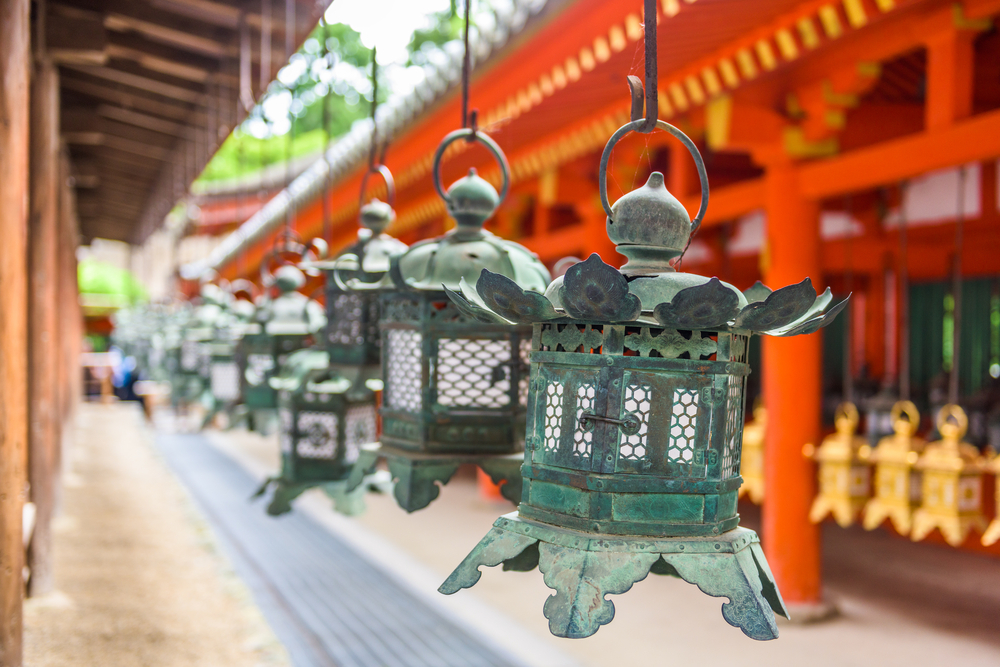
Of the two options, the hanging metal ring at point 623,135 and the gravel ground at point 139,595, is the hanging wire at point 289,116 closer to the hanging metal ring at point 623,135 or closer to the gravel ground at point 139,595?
the hanging metal ring at point 623,135

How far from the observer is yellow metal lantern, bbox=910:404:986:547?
372 centimetres

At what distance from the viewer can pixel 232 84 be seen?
5.19 m

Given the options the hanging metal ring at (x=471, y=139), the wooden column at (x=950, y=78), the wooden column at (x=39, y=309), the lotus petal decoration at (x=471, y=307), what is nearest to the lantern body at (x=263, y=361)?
the hanging metal ring at (x=471, y=139)

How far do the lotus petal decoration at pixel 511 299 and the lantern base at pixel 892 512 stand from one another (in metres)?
3.49

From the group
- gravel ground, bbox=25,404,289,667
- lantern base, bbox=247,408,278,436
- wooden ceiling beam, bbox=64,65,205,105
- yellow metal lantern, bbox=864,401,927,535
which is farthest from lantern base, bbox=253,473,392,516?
wooden ceiling beam, bbox=64,65,205,105

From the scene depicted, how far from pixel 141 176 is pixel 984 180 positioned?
8059mm

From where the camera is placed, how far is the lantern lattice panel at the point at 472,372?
5.30 feet

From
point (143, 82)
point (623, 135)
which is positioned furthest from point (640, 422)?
point (143, 82)

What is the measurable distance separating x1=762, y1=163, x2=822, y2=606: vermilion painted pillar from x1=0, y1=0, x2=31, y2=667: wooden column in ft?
11.5

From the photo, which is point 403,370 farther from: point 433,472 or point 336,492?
point 336,492

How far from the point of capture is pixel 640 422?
1104mm

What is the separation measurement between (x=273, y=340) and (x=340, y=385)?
1.88 ft

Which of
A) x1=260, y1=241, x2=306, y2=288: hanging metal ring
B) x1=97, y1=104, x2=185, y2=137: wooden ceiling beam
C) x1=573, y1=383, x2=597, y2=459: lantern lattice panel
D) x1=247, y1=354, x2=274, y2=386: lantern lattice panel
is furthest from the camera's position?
x1=97, y1=104, x2=185, y2=137: wooden ceiling beam

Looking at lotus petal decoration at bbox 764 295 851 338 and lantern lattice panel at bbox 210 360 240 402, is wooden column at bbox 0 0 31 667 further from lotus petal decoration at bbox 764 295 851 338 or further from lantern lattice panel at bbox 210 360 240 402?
lotus petal decoration at bbox 764 295 851 338
